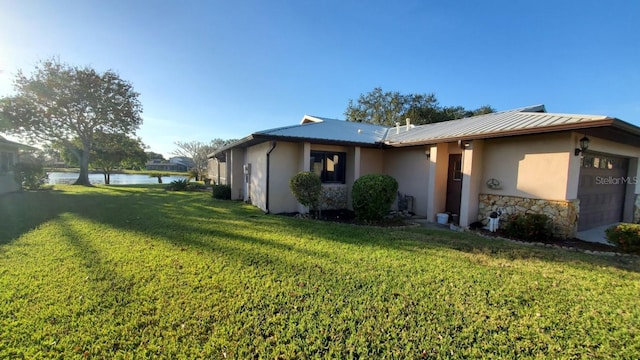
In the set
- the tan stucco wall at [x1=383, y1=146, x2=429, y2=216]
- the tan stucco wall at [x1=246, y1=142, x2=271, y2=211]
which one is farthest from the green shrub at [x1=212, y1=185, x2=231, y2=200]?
the tan stucco wall at [x1=383, y1=146, x2=429, y2=216]

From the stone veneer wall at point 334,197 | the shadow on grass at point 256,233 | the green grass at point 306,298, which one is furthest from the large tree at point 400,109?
the green grass at point 306,298

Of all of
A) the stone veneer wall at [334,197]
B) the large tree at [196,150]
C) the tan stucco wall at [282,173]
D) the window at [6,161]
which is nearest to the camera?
the tan stucco wall at [282,173]

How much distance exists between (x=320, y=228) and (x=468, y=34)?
36.4ft

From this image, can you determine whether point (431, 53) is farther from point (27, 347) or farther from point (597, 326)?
point (27, 347)

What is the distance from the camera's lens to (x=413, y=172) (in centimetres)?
983

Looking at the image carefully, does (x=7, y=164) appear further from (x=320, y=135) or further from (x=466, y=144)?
(x=466, y=144)

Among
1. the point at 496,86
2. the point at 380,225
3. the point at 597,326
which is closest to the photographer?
the point at 597,326

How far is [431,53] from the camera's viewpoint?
12664mm

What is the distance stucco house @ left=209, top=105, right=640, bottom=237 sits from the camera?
634 centimetres

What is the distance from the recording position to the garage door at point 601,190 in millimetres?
7395

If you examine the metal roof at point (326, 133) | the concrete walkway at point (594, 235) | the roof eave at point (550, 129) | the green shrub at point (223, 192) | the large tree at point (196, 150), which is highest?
the large tree at point (196, 150)

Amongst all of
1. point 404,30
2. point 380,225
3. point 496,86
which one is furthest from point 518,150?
point 496,86

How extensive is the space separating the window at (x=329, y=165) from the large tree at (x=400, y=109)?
17900 mm

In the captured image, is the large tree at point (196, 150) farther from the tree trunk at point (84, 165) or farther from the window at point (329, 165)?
the window at point (329, 165)
